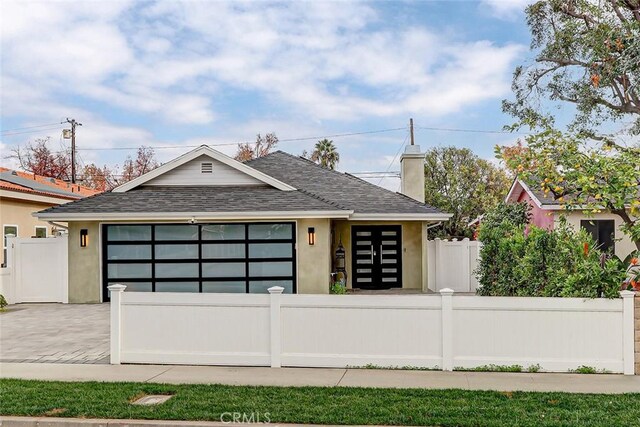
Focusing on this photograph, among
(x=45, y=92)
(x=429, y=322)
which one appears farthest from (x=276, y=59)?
(x=429, y=322)

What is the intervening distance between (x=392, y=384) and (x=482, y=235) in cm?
597

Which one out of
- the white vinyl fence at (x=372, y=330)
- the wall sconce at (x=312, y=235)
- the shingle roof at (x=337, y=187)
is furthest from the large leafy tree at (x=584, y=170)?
the shingle roof at (x=337, y=187)

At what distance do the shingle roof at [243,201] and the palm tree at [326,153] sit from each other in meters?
21.4

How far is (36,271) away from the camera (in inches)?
556

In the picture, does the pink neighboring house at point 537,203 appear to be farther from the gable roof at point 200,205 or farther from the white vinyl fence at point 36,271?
the white vinyl fence at point 36,271

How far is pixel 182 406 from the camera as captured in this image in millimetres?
5430

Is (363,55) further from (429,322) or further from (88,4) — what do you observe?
(429,322)

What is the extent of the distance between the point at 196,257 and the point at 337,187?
5.89 metres

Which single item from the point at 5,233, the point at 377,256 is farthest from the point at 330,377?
the point at 5,233

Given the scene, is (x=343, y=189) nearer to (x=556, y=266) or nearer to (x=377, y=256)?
(x=377, y=256)

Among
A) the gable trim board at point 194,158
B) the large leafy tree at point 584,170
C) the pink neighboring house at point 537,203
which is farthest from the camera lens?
the pink neighboring house at point 537,203

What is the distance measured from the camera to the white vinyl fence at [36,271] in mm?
13938

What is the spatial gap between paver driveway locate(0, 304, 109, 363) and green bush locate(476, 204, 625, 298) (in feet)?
22.1

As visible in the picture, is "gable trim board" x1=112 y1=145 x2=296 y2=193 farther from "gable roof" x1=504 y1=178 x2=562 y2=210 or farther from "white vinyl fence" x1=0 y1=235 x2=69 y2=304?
"gable roof" x1=504 y1=178 x2=562 y2=210
